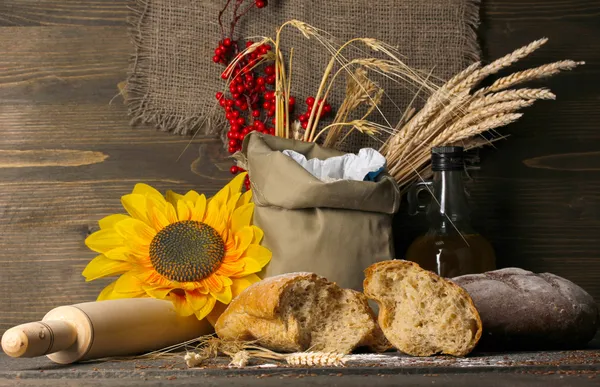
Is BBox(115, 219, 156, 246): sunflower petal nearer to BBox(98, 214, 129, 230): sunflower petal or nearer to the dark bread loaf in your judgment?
BBox(98, 214, 129, 230): sunflower petal

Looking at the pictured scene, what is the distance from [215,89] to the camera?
1.54m

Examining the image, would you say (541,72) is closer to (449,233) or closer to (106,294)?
(449,233)

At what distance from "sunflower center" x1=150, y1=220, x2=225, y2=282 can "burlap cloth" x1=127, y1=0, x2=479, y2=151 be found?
1.12 ft

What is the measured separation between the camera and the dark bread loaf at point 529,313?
1.09 metres

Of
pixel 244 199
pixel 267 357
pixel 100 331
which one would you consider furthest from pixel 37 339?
pixel 244 199

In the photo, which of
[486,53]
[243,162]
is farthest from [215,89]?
[486,53]

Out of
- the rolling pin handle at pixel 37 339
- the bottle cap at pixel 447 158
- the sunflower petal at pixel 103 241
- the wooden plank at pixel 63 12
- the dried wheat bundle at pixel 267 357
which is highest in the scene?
the wooden plank at pixel 63 12

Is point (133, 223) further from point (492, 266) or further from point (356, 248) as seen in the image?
point (492, 266)

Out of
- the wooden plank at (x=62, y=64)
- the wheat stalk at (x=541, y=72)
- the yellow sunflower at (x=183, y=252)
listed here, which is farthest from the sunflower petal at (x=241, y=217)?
the wheat stalk at (x=541, y=72)

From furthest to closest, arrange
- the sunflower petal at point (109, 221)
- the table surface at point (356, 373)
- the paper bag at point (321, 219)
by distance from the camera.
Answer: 1. the sunflower petal at point (109, 221)
2. the paper bag at point (321, 219)
3. the table surface at point (356, 373)

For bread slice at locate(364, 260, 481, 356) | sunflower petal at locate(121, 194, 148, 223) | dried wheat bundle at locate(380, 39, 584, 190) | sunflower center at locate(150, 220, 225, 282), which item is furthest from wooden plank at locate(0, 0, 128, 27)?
bread slice at locate(364, 260, 481, 356)

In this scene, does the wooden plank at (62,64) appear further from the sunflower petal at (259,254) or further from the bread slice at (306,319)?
the bread slice at (306,319)

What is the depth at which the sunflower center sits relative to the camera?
124cm

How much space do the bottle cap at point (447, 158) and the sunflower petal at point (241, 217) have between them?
14.3 inches
